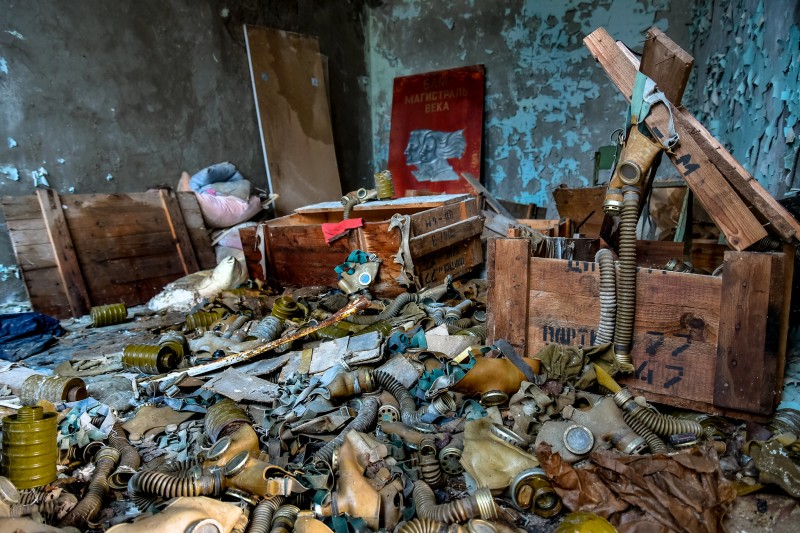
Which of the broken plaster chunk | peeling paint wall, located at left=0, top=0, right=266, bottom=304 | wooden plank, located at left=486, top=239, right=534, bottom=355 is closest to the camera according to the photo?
wooden plank, located at left=486, top=239, right=534, bottom=355

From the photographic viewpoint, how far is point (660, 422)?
1540 millimetres

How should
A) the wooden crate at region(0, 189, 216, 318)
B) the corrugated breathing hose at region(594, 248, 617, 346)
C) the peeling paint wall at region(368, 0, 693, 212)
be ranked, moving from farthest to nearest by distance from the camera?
the peeling paint wall at region(368, 0, 693, 212), the wooden crate at region(0, 189, 216, 318), the corrugated breathing hose at region(594, 248, 617, 346)

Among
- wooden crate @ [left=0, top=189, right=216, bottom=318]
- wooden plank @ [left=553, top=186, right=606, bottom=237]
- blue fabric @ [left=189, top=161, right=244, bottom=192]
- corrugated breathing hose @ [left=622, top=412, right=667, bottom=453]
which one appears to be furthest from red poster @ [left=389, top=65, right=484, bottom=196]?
corrugated breathing hose @ [left=622, top=412, right=667, bottom=453]

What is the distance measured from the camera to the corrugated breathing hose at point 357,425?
1531mm

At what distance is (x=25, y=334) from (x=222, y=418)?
2229mm

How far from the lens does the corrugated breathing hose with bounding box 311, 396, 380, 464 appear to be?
5.02ft

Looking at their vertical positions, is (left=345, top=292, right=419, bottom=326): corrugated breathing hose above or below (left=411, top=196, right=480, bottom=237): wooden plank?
below

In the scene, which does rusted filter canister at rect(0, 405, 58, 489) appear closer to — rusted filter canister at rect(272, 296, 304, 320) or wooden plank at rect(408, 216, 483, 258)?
rusted filter canister at rect(272, 296, 304, 320)

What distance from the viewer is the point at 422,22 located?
7035 millimetres

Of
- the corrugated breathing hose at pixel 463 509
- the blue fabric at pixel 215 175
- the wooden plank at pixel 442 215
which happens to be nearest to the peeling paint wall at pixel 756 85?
the wooden plank at pixel 442 215

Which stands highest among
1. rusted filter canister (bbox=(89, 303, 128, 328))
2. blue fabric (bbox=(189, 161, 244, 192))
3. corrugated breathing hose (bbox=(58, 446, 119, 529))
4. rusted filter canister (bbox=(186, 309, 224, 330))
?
blue fabric (bbox=(189, 161, 244, 192))

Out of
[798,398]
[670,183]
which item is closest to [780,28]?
[670,183]

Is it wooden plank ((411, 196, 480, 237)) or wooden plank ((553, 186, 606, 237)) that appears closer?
wooden plank ((411, 196, 480, 237))

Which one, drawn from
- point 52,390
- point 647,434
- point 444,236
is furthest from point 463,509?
point 444,236
